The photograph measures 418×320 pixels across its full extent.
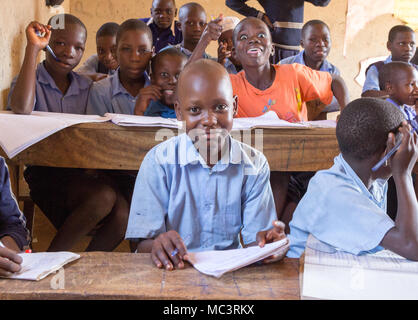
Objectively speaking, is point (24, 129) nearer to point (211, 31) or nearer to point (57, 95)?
point (57, 95)

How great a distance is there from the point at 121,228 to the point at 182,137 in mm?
773

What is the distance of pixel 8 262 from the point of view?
2.86ft

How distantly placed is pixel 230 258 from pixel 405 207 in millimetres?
443

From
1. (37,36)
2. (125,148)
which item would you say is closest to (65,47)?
(37,36)

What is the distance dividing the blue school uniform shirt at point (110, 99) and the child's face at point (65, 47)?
164mm

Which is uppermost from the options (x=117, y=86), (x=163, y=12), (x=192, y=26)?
(x=163, y=12)

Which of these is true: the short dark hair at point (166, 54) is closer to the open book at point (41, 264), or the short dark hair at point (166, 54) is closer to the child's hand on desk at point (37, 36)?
the child's hand on desk at point (37, 36)

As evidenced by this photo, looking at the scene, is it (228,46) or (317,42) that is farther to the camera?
(317,42)

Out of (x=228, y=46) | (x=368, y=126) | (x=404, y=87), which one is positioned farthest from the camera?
(x=228, y=46)

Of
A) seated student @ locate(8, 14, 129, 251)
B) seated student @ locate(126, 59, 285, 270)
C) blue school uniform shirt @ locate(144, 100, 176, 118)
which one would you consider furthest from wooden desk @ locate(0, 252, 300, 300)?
blue school uniform shirt @ locate(144, 100, 176, 118)

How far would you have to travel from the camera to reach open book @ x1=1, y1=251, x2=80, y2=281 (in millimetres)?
873

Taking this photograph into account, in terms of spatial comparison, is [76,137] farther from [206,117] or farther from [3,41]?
[3,41]

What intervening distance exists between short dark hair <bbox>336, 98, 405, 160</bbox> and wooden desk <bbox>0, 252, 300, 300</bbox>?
403 mm
